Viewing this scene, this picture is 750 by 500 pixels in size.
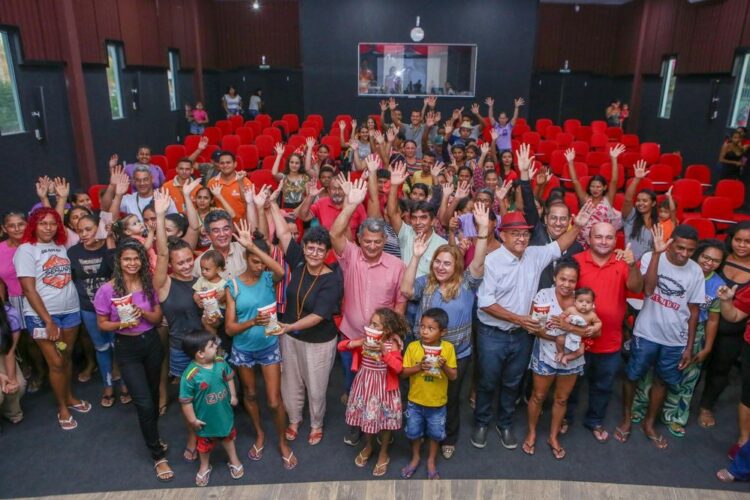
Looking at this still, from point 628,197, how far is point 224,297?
12.4ft

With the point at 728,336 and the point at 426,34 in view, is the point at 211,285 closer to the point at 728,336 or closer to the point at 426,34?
the point at 728,336

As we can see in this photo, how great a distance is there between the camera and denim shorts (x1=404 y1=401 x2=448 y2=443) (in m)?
3.32

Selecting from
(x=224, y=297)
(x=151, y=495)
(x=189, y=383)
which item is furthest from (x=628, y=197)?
(x=151, y=495)

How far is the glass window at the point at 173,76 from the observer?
12758 millimetres

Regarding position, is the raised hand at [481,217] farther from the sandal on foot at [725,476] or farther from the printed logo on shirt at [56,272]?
the printed logo on shirt at [56,272]

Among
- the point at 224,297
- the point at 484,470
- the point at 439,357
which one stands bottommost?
the point at 484,470

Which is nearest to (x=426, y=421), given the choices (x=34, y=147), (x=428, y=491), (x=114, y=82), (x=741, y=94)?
(x=428, y=491)

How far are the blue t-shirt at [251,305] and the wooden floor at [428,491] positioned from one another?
828mm

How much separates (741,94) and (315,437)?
31.6 ft

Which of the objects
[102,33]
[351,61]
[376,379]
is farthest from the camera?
[351,61]

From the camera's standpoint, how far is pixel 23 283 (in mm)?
3586

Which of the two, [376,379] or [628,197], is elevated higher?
[628,197]

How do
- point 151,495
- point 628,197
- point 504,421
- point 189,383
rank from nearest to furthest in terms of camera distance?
point 151,495 < point 189,383 < point 504,421 < point 628,197

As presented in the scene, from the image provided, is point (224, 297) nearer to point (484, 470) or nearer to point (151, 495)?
point (151, 495)
